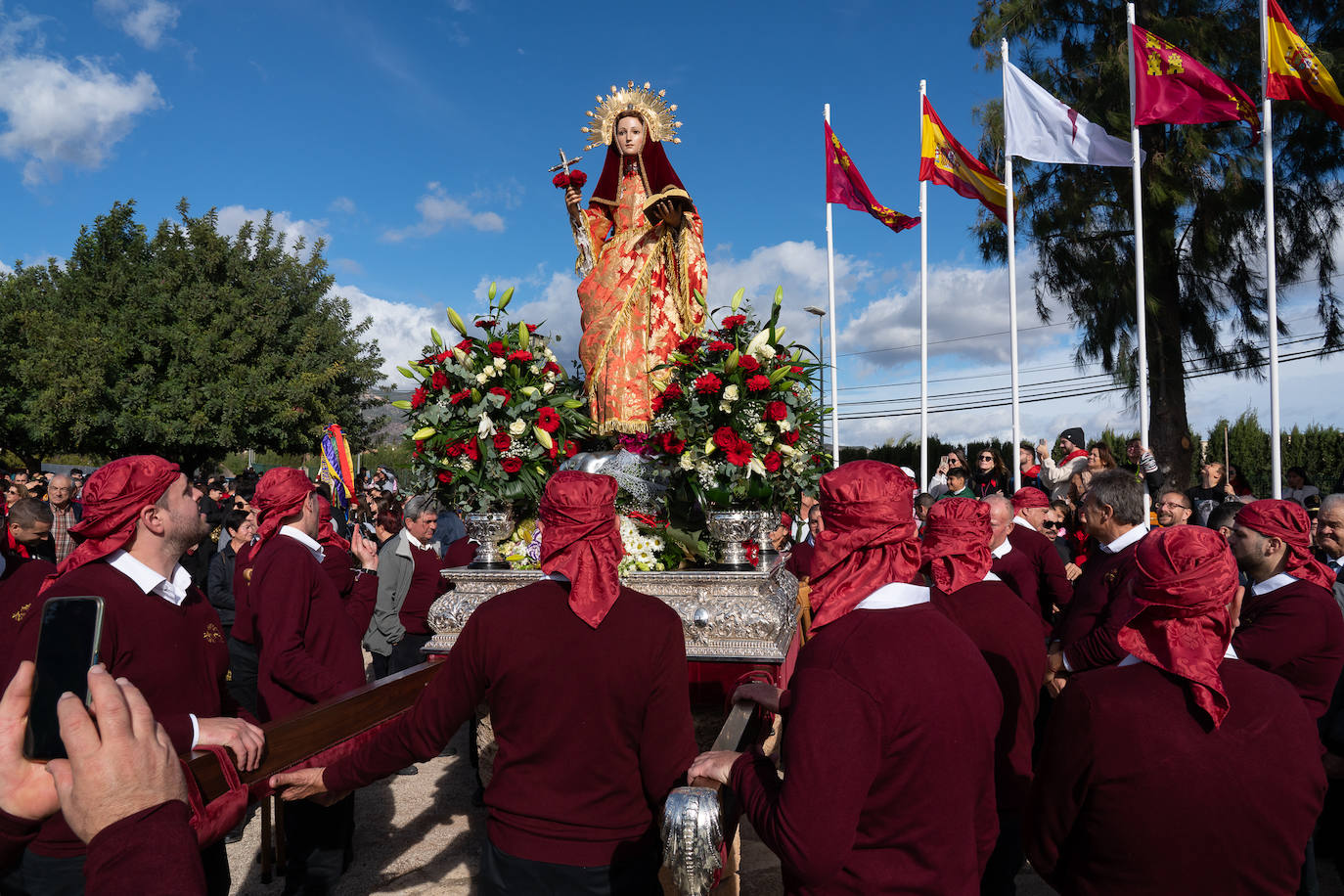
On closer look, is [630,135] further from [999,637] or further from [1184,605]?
[1184,605]

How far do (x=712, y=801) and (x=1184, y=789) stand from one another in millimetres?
1151

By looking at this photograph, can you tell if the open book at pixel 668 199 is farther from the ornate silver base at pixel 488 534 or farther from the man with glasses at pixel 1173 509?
the man with glasses at pixel 1173 509

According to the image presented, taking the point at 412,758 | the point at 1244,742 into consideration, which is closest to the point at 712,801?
the point at 412,758

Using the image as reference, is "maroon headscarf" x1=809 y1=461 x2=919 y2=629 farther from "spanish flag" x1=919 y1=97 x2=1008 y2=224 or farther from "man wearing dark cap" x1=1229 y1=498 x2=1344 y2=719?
"spanish flag" x1=919 y1=97 x2=1008 y2=224

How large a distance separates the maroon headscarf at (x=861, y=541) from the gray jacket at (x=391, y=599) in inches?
213

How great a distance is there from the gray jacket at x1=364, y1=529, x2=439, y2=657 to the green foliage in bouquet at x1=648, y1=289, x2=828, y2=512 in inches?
101

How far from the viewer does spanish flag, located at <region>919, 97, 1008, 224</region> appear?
14.1m

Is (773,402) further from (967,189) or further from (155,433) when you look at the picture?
(155,433)

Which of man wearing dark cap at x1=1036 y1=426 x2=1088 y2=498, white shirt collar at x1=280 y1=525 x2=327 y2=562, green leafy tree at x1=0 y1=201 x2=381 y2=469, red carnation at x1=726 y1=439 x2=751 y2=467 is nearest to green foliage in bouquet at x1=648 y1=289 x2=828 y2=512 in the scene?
red carnation at x1=726 y1=439 x2=751 y2=467

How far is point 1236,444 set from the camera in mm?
29125

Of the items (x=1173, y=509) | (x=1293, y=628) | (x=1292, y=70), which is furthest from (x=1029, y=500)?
(x=1292, y=70)

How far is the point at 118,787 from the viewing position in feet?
4.17

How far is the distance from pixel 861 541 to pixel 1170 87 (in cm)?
1244

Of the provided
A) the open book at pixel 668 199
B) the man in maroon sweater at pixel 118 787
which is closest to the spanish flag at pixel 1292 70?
the open book at pixel 668 199
